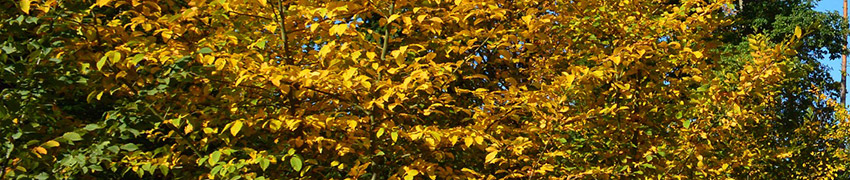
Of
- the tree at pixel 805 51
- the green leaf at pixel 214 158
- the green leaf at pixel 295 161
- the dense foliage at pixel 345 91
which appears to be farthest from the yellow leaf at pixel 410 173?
the tree at pixel 805 51

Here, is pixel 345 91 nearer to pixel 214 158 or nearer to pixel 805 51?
pixel 214 158

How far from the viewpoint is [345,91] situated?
3295 millimetres

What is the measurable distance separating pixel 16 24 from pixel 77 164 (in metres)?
0.76

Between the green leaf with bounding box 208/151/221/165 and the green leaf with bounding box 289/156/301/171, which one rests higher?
the green leaf with bounding box 289/156/301/171

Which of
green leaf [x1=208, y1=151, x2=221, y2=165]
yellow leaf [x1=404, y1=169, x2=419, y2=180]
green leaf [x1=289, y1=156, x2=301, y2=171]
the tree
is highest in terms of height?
the tree

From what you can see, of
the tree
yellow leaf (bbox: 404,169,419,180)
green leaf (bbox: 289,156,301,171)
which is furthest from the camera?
the tree

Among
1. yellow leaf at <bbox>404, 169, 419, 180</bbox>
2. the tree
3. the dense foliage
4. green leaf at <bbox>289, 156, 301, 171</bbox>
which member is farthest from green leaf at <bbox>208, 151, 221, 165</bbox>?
the tree

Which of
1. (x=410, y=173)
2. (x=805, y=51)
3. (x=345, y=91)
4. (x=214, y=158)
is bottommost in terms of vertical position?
(x=214, y=158)

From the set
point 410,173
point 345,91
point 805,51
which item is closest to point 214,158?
point 345,91

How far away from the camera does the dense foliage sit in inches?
124

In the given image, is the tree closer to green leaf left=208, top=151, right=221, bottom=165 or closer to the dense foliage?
the dense foliage

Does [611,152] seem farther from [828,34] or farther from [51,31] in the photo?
[828,34]

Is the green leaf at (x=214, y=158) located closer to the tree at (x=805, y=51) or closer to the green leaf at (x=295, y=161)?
the green leaf at (x=295, y=161)

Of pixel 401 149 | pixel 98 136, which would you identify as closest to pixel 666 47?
pixel 401 149
